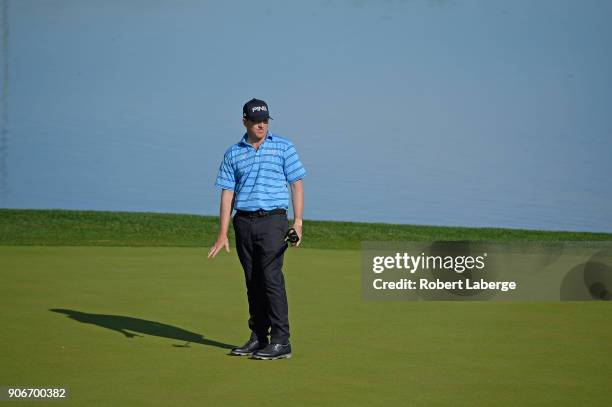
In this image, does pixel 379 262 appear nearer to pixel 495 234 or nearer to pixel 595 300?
pixel 595 300

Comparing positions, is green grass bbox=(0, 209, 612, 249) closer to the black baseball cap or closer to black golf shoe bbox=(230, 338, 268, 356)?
black golf shoe bbox=(230, 338, 268, 356)

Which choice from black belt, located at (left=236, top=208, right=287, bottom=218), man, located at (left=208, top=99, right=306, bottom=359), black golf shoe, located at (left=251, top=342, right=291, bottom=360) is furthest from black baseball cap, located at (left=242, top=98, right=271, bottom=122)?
black golf shoe, located at (left=251, top=342, right=291, bottom=360)

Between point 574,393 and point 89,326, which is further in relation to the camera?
point 89,326

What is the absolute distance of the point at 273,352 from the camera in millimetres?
7484

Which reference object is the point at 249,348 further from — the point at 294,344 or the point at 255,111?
the point at 255,111

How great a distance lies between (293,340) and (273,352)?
81cm

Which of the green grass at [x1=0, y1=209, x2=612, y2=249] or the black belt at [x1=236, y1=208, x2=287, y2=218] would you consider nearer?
the black belt at [x1=236, y1=208, x2=287, y2=218]

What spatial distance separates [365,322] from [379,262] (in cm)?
452

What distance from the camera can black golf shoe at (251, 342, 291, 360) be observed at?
294 inches

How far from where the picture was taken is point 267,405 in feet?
19.9

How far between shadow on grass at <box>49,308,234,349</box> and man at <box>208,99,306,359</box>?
613mm

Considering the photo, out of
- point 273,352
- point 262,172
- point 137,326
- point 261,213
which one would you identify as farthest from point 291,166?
point 137,326

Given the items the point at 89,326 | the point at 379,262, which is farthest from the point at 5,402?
the point at 379,262

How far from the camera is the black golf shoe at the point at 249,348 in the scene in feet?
25.3
